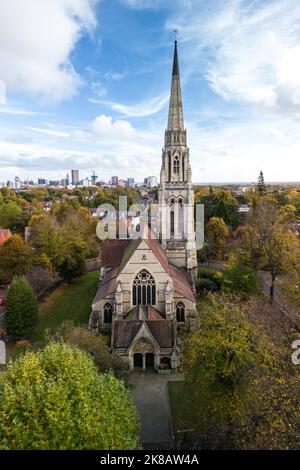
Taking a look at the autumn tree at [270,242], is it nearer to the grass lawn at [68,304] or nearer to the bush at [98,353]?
the bush at [98,353]

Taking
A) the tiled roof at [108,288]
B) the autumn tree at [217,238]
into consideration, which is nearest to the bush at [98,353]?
the tiled roof at [108,288]

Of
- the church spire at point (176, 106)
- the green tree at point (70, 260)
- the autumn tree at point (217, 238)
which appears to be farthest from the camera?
the autumn tree at point (217, 238)

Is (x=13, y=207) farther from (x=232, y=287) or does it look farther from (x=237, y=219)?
(x=232, y=287)

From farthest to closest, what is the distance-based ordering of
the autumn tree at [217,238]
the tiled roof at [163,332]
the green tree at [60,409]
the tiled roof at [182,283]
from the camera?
1. the autumn tree at [217,238]
2. the tiled roof at [182,283]
3. the tiled roof at [163,332]
4. the green tree at [60,409]

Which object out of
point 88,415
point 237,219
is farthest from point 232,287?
point 237,219

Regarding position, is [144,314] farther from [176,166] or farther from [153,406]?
[176,166]

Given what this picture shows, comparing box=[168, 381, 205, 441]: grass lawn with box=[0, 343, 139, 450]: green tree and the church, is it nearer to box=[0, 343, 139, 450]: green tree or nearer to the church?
the church

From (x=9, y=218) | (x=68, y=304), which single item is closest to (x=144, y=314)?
(x=68, y=304)
